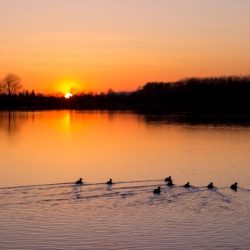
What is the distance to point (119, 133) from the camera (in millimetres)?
42156

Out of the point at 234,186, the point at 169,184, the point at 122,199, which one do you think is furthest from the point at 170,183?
the point at 122,199

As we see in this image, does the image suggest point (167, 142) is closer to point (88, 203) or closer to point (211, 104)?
point (88, 203)

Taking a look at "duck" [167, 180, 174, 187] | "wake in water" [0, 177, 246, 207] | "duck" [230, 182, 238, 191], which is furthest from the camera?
"duck" [167, 180, 174, 187]

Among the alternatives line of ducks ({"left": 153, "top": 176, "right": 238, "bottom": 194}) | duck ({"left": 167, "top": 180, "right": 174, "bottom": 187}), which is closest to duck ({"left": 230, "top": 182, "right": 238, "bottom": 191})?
line of ducks ({"left": 153, "top": 176, "right": 238, "bottom": 194})

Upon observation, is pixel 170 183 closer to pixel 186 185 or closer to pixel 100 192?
pixel 186 185

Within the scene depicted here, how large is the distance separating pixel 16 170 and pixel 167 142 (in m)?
15.0

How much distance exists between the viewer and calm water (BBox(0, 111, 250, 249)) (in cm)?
1238

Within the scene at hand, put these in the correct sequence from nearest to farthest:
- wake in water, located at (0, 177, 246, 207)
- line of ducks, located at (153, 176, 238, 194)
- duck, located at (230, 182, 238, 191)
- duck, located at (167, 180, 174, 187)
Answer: wake in water, located at (0, 177, 246, 207) → line of ducks, located at (153, 176, 238, 194) → duck, located at (230, 182, 238, 191) → duck, located at (167, 180, 174, 187)

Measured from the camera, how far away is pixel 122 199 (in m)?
16.6

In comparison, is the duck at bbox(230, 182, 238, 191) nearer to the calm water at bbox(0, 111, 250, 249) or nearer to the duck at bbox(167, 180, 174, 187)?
the calm water at bbox(0, 111, 250, 249)

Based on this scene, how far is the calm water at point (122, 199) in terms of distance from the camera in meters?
12.4

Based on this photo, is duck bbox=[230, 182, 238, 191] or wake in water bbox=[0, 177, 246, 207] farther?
duck bbox=[230, 182, 238, 191]

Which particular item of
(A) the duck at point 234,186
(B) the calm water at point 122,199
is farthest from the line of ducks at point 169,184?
(B) the calm water at point 122,199

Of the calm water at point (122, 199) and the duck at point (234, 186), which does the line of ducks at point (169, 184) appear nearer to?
the duck at point (234, 186)
